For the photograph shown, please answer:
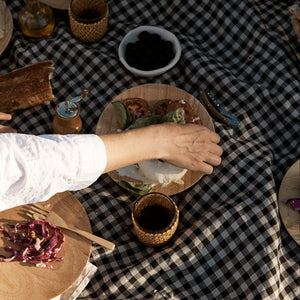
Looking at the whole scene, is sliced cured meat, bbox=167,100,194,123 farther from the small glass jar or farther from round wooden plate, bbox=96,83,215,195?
the small glass jar

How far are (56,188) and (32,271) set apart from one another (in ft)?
1.21

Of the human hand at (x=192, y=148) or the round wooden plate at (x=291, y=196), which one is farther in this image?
the round wooden plate at (x=291, y=196)

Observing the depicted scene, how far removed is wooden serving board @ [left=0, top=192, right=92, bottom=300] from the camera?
1206mm

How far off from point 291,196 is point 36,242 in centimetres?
90

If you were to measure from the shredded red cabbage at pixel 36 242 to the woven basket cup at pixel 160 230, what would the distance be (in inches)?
10.0

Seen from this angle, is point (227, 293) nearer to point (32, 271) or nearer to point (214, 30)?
point (32, 271)

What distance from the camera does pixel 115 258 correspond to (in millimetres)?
A: 1413

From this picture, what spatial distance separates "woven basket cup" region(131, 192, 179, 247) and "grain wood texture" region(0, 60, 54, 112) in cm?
64

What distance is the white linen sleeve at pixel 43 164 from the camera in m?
0.96

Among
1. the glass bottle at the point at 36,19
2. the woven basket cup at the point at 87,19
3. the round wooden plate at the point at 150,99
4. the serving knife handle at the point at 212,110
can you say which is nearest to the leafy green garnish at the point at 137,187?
the round wooden plate at the point at 150,99

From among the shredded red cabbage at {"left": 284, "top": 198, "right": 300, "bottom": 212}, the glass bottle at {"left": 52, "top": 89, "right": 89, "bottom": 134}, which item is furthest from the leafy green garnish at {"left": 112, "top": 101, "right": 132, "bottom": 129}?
the shredded red cabbage at {"left": 284, "top": 198, "right": 300, "bottom": 212}

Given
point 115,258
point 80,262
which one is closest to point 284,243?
point 115,258

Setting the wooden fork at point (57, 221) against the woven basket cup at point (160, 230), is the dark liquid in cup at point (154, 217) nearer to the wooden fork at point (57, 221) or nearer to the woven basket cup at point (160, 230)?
the woven basket cup at point (160, 230)

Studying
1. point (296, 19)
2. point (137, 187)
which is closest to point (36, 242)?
point (137, 187)
